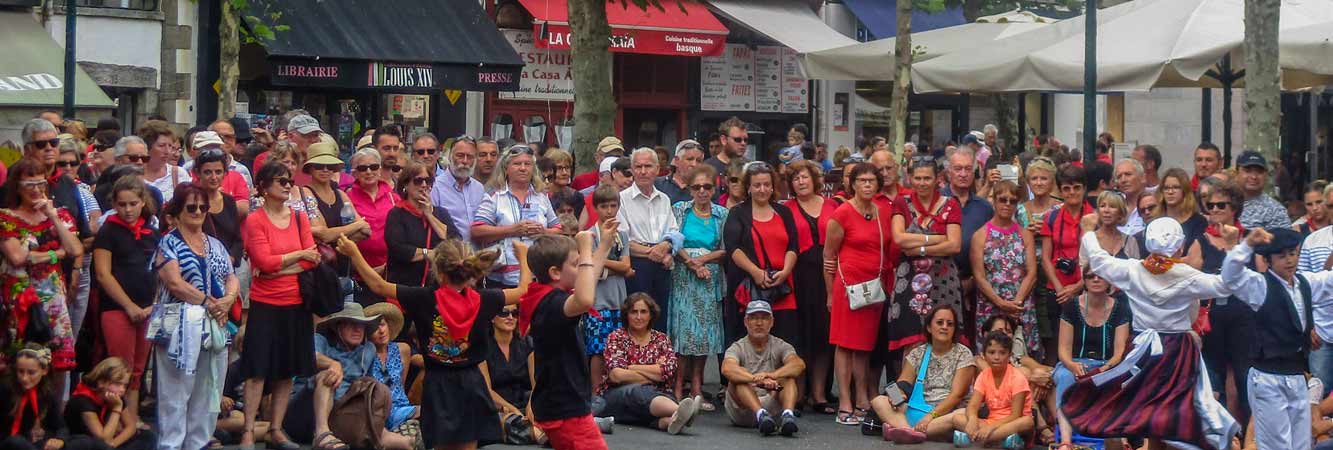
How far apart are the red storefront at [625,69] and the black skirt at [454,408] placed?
44.2ft

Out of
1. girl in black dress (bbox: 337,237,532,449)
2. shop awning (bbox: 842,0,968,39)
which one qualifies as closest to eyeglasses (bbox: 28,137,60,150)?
girl in black dress (bbox: 337,237,532,449)

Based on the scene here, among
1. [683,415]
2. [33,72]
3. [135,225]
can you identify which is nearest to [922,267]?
[683,415]

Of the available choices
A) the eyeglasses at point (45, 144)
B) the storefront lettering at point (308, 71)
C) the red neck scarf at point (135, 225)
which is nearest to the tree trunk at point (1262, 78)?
the red neck scarf at point (135, 225)

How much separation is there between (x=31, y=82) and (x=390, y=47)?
442cm

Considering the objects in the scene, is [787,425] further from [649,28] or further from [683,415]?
[649,28]

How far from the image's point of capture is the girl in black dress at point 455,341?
7.82 meters

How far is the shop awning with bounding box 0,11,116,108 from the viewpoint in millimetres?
16500

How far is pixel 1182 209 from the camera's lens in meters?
9.99

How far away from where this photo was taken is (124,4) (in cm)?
1827

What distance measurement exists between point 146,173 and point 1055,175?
549 centimetres

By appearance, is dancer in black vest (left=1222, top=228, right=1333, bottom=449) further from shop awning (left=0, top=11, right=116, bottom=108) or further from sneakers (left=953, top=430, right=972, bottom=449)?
shop awning (left=0, top=11, right=116, bottom=108)

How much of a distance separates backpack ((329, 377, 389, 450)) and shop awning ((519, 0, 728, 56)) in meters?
12.4

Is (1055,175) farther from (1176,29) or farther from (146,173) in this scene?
(146,173)

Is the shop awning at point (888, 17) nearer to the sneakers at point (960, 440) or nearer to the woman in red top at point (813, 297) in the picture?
the woman in red top at point (813, 297)
